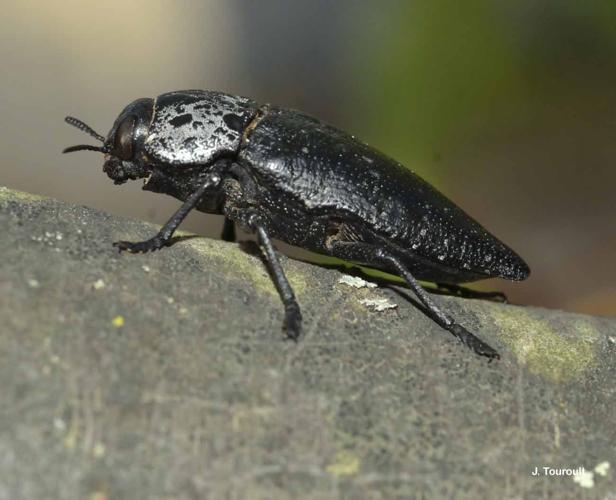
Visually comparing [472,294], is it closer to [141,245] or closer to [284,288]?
[284,288]

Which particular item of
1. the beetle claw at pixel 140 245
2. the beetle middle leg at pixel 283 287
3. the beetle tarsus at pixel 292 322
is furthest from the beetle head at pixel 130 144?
the beetle tarsus at pixel 292 322

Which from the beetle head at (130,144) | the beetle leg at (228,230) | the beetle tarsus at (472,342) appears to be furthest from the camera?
the beetle leg at (228,230)

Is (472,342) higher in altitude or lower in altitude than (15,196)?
lower

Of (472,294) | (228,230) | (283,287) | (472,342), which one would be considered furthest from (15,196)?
(472,294)

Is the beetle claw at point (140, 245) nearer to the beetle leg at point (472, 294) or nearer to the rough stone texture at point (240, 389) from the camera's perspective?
the rough stone texture at point (240, 389)

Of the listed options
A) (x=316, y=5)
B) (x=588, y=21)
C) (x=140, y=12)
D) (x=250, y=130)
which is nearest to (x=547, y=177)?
(x=588, y=21)

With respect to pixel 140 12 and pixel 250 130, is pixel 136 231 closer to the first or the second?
pixel 250 130
